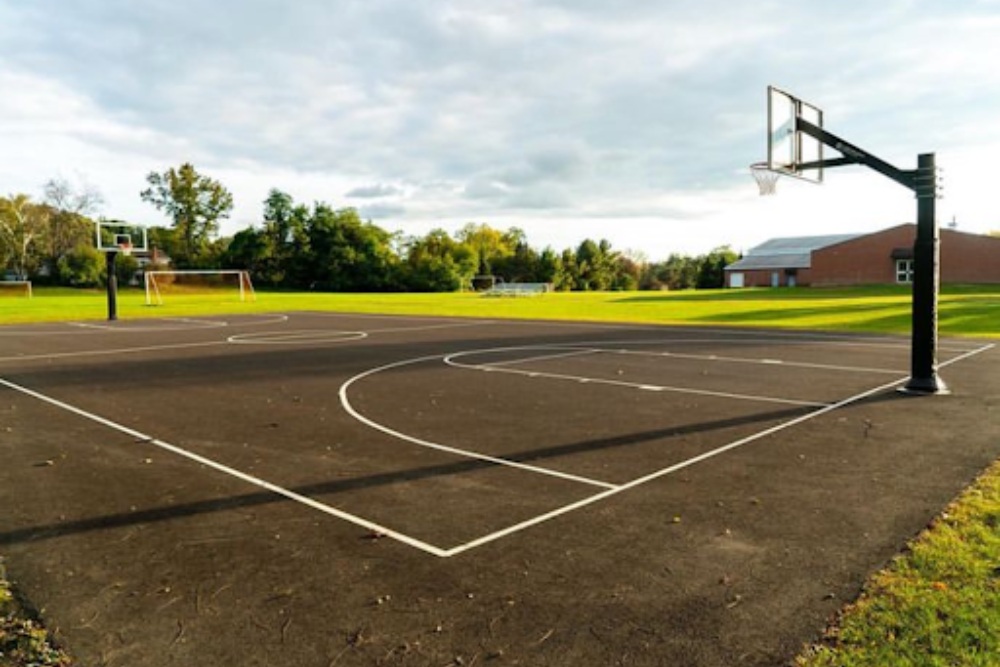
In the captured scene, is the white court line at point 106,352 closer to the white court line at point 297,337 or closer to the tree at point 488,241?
the white court line at point 297,337

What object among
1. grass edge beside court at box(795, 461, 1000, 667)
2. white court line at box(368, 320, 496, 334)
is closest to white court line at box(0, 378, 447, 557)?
grass edge beside court at box(795, 461, 1000, 667)

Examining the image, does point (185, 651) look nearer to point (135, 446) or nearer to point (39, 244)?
point (135, 446)

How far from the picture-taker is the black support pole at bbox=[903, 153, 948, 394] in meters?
10.1

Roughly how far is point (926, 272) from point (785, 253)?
72.4 metres

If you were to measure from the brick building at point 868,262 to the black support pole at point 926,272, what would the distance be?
165 ft

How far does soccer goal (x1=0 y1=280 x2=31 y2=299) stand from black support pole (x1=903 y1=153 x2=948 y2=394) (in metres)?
73.2

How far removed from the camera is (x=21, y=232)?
7950cm

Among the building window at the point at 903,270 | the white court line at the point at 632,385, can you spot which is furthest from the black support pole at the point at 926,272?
the building window at the point at 903,270

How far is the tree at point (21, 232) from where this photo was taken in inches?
3096

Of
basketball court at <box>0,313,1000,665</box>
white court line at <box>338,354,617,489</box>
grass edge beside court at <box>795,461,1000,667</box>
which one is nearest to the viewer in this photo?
Answer: grass edge beside court at <box>795,461,1000,667</box>

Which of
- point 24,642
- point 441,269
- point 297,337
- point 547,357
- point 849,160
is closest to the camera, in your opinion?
point 24,642

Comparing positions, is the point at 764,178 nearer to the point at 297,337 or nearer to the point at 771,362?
the point at 771,362

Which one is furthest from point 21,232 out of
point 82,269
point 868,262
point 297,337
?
point 868,262

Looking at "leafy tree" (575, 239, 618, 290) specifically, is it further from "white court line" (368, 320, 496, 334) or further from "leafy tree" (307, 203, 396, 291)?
"white court line" (368, 320, 496, 334)
